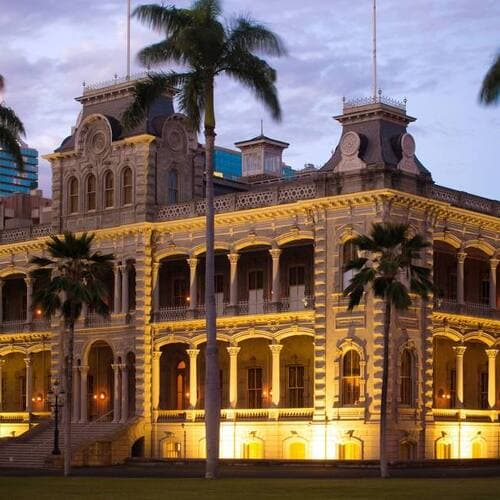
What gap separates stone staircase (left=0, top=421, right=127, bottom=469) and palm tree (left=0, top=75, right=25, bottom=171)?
18.8 m

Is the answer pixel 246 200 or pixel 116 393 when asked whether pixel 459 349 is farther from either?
pixel 116 393

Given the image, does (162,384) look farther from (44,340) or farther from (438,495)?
(438,495)

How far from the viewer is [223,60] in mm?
53125

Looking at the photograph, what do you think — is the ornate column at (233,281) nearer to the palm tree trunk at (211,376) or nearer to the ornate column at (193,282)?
the ornate column at (193,282)

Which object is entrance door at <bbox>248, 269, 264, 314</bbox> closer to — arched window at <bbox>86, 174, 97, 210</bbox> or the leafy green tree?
arched window at <bbox>86, 174, 97, 210</bbox>

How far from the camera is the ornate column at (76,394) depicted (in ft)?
252

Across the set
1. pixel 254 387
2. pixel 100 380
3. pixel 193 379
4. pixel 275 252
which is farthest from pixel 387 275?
pixel 100 380

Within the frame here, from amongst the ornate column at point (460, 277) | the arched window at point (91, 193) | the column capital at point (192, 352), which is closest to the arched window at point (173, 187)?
the arched window at point (91, 193)

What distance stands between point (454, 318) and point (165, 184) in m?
17.7

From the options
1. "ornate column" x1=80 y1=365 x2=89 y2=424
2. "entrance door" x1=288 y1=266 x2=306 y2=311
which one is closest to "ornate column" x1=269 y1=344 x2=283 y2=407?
"entrance door" x1=288 y1=266 x2=306 y2=311

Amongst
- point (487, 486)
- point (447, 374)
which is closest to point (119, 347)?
point (447, 374)

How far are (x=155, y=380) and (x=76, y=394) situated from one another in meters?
5.64

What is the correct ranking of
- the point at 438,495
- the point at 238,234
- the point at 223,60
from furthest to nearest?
the point at 238,234, the point at 223,60, the point at 438,495

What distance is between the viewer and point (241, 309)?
2795 inches
